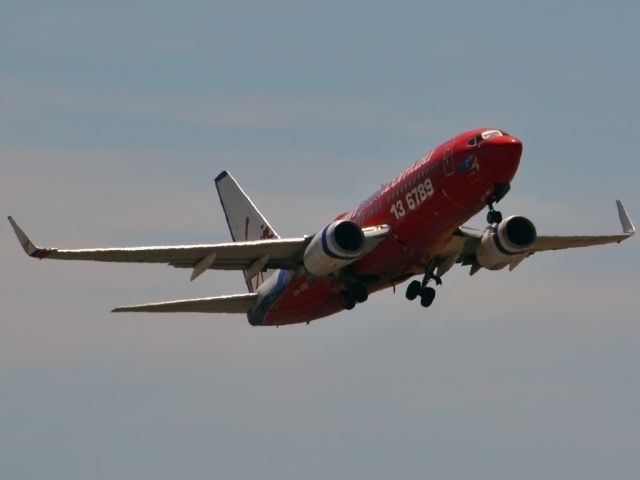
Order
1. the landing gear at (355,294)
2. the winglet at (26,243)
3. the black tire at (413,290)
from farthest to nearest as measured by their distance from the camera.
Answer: the black tire at (413,290) < the landing gear at (355,294) < the winglet at (26,243)

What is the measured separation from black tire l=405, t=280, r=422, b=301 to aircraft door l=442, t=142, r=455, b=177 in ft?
28.4

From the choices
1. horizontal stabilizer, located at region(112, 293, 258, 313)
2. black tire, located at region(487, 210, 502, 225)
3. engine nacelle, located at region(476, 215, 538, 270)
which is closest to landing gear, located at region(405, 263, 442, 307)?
engine nacelle, located at region(476, 215, 538, 270)

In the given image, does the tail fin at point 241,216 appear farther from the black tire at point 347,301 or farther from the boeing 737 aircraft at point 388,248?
the black tire at point 347,301

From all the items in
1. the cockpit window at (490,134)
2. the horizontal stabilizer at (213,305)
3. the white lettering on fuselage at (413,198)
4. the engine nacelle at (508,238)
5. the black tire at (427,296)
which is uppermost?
the cockpit window at (490,134)

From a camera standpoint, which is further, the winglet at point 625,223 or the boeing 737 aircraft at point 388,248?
the winglet at point 625,223

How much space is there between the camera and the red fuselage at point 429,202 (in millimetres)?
71438

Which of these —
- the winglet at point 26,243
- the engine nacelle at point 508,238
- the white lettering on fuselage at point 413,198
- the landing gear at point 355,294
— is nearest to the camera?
the winglet at point 26,243

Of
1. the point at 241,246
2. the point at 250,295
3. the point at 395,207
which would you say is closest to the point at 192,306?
the point at 250,295

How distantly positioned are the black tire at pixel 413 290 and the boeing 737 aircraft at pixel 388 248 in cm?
6

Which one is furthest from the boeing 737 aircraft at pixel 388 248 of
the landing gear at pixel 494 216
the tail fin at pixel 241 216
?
the tail fin at pixel 241 216

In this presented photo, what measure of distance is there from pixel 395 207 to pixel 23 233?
15185 millimetres

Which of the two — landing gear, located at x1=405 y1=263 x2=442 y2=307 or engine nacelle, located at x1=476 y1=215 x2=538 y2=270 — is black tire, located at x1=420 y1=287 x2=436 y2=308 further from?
engine nacelle, located at x1=476 y1=215 x2=538 y2=270

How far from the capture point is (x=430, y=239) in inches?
2894

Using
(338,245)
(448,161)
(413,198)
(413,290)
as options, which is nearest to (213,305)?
(413,290)
